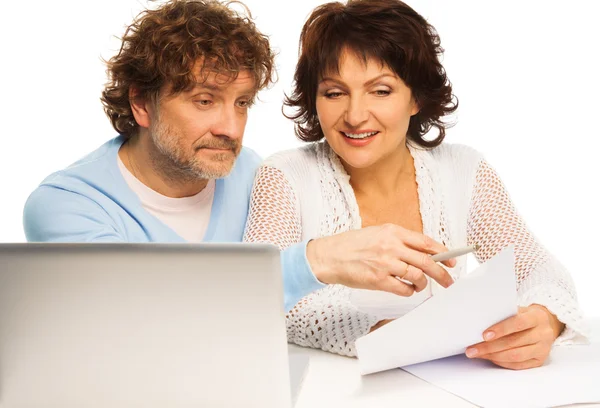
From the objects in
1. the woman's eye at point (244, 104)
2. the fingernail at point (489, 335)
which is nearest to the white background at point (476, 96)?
the woman's eye at point (244, 104)

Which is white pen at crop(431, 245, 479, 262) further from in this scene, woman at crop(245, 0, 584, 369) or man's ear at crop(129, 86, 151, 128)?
man's ear at crop(129, 86, 151, 128)

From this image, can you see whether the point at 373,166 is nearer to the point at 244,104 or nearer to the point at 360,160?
the point at 360,160

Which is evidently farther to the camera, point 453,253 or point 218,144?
point 218,144

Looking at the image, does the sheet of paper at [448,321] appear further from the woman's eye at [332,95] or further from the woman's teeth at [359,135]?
the woman's eye at [332,95]

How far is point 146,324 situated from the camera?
1.05m

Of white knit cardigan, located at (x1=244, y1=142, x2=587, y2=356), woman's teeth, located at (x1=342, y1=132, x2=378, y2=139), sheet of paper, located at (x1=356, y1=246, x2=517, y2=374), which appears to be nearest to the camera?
sheet of paper, located at (x1=356, y1=246, x2=517, y2=374)

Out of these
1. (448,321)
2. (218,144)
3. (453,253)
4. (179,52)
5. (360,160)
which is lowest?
(448,321)

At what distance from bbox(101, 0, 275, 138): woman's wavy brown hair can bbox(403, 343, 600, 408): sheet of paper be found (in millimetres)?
1042

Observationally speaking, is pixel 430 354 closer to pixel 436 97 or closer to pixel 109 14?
pixel 436 97

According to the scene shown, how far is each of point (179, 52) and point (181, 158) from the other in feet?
0.98

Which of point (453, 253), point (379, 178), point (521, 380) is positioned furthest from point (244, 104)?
point (521, 380)

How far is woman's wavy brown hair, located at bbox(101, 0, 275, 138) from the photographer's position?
6.57 feet

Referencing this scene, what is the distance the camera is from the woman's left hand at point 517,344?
53.2 inches

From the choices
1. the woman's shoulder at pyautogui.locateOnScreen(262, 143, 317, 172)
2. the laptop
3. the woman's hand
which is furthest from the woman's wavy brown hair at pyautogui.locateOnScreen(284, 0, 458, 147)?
the laptop
